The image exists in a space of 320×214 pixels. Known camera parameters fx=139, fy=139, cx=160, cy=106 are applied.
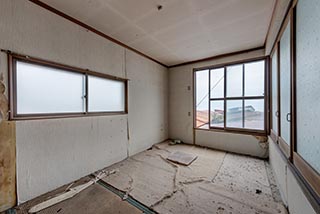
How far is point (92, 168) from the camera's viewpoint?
2.60 m

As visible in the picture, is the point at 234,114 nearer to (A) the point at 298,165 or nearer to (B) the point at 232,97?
(B) the point at 232,97

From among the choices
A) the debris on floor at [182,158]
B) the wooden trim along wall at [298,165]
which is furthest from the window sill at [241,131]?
the wooden trim along wall at [298,165]

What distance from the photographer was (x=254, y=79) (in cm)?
347

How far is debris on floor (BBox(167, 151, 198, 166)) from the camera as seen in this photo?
10.00 ft

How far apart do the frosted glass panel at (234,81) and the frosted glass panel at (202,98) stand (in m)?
0.63

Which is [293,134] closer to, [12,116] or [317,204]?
[317,204]

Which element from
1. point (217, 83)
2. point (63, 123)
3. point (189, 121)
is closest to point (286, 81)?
point (217, 83)

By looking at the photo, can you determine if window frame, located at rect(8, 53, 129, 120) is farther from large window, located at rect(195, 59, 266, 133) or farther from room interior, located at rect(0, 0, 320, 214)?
large window, located at rect(195, 59, 266, 133)

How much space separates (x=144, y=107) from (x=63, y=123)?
81.9 inches

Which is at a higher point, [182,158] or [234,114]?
[234,114]

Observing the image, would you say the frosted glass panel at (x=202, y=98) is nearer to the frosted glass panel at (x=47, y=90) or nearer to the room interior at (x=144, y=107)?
the room interior at (x=144, y=107)

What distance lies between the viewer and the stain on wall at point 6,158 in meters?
1.66

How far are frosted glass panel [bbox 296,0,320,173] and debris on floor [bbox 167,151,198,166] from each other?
198 cm

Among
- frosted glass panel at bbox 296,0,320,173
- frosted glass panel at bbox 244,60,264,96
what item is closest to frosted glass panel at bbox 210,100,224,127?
frosted glass panel at bbox 244,60,264,96
